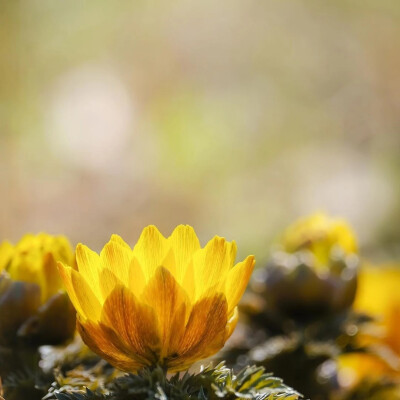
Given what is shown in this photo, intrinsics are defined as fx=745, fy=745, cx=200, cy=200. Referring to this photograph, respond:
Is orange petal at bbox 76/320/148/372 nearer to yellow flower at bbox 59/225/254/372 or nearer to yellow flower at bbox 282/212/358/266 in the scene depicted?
yellow flower at bbox 59/225/254/372

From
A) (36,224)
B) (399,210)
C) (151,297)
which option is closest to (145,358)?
(151,297)

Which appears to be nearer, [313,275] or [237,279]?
[237,279]

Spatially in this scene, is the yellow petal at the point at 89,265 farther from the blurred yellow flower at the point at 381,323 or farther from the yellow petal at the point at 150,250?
the blurred yellow flower at the point at 381,323

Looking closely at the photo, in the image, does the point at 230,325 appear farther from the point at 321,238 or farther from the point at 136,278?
the point at 321,238

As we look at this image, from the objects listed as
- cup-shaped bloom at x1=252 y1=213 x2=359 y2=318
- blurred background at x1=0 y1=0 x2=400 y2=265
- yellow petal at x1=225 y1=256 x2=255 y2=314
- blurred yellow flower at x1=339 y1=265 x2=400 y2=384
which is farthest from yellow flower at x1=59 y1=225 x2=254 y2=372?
blurred background at x1=0 y1=0 x2=400 y2=265

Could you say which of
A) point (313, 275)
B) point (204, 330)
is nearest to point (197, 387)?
point (204, 330)

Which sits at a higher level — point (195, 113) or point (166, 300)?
point (195, 113)

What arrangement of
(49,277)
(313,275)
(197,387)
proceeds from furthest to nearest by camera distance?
1. (313,275)
2. (49,277)
3. (197,387)
